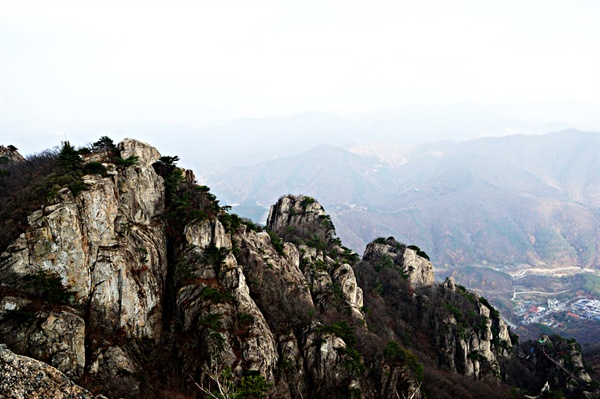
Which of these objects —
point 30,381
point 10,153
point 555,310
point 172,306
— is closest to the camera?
point 30,381

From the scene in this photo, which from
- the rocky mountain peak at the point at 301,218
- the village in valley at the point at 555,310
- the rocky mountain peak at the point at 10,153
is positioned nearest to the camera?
the rocky mountain peak at the point at 10,153

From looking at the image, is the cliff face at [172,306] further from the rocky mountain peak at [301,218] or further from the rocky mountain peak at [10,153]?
the rocky mountain peak at [10,153]

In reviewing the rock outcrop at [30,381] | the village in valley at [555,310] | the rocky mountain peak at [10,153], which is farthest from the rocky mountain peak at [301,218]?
the village in valley at [555,310]

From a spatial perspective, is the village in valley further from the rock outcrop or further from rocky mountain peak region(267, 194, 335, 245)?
the rock outcrop

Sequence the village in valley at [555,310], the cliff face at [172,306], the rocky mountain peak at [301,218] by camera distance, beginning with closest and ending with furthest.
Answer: the cliff face at [172,306], the rocky mountain peak at [301,218], the village in valley at [555,310]

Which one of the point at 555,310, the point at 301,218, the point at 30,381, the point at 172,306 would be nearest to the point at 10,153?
the point at 172,306

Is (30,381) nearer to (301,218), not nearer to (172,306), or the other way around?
Result: (172,306)

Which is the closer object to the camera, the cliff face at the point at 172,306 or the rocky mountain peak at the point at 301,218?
the cliff face at the point at 172,306

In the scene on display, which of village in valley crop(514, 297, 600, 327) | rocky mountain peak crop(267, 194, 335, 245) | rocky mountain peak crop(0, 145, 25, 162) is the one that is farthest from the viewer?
village in valley crop(514, 297, 600, 327)

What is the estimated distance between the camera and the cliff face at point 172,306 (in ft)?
73.7

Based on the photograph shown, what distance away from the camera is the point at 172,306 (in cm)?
3000

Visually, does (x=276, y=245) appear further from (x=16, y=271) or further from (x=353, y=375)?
(x=16, y=271)

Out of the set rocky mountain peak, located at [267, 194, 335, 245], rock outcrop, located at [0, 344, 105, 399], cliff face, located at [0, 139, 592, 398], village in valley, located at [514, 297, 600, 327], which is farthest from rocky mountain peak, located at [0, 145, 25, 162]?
village in valley, located at [514, 297, 600, 327]

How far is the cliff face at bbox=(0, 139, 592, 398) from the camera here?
2247 centimetres
